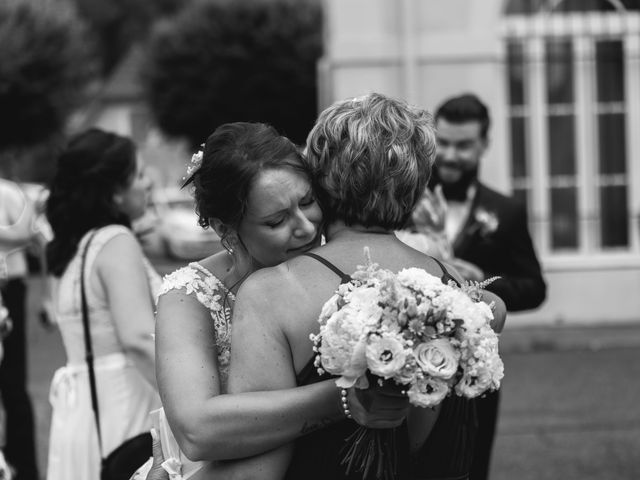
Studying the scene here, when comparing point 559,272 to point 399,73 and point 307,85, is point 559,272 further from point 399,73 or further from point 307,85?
point 307,85

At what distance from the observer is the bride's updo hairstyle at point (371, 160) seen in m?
2.44

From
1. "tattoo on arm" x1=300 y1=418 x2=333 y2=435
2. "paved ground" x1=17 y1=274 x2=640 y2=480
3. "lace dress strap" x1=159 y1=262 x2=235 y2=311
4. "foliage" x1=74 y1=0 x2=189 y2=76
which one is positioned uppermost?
"foliage" x1=74 y1=0 x2=189 y2=76

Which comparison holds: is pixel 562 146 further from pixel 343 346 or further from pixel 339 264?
pixel 343 346

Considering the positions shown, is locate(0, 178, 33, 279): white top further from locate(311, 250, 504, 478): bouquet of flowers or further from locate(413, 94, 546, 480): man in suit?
locate(311, 250, 504, 478): bouquet of flowers

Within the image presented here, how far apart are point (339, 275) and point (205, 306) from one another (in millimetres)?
430

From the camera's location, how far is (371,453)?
7.88ft

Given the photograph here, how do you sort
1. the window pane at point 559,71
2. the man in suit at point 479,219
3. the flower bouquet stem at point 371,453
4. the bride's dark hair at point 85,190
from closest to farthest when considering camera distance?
the flower bouquet stem at point 371,453, the bride's dark hair at point 85,190, the man in suit at point 479,219, the window pane at point 559,71

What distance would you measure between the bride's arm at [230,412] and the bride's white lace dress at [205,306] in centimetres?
16

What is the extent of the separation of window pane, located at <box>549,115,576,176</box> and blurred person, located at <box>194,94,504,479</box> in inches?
371

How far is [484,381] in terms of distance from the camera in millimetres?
2295

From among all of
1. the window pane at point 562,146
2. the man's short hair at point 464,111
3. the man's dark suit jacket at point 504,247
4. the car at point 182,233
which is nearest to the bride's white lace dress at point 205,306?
the man's dark suit jacket at point 504,247

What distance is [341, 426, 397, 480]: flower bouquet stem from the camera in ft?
7.87

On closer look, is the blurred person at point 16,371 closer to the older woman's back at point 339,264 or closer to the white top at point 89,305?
the white top at point 89,305

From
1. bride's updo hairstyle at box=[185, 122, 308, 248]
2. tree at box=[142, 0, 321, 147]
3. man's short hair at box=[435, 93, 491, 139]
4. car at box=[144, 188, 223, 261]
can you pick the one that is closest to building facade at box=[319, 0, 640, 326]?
man's short hair at box=[435, 93, 491, 139]
